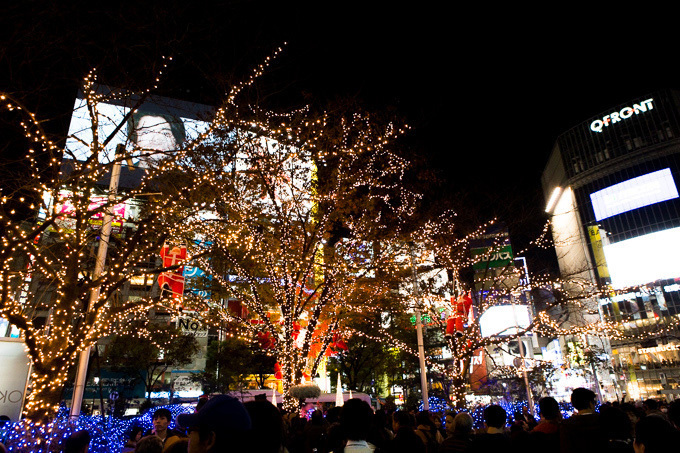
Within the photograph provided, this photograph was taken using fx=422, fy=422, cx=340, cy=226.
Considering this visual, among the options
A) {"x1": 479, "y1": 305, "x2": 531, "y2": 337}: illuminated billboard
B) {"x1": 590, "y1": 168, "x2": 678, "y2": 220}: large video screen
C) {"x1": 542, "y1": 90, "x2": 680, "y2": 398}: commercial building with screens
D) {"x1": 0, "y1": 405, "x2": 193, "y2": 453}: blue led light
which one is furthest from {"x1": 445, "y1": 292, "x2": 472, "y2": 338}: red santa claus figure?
{"x1": 590, "y1": 168, "x2": 678, "y2": 220}: large video screen

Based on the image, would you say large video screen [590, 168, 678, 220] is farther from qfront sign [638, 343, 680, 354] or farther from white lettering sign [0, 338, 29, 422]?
white lettering sign [0, 338, 29, 422]

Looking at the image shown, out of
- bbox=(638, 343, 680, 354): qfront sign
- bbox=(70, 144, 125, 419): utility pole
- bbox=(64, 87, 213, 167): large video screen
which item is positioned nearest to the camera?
bbox=(64, 87, 213, 167): large video screen

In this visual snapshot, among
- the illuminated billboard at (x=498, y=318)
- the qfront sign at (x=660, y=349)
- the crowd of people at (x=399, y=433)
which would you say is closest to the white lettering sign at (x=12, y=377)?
the crowd of people at (x=399, y=433)

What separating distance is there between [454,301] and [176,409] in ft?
37.2

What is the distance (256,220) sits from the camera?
11844 millimetres

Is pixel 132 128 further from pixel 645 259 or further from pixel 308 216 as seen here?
pixel 645 259

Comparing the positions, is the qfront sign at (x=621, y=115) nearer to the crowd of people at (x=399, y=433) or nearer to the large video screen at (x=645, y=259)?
the large video screen at (x=645, y=259)

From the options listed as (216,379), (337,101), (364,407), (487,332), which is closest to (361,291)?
(337,101)

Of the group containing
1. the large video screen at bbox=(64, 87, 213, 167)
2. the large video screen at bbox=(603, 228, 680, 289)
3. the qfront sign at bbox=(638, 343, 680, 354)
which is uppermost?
the large video screen at bbox=(603, 228, 680, 289)

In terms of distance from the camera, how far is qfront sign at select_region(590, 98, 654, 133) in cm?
5349

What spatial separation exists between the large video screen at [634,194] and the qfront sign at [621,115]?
8.31m

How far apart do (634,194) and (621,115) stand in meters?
10.8

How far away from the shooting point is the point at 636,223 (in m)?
52.4

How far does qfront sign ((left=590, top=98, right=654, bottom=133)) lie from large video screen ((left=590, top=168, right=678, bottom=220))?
8308 mm
